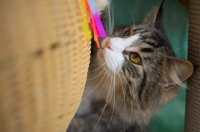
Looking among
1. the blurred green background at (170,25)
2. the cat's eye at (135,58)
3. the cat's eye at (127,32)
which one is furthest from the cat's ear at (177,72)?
the blurred green background at (170,25)

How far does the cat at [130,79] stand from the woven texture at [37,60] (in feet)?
1.80

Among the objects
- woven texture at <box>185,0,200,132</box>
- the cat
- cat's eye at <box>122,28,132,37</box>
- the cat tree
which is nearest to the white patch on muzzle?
the cat

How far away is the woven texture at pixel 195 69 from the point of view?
884mm

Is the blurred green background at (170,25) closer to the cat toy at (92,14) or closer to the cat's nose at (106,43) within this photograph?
the cat's nose at (106,43)

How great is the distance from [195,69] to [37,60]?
2.43 ft

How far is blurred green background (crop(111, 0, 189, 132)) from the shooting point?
1.42 metres

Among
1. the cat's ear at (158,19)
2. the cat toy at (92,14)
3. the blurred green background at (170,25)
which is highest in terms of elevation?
the cat toy at (92,14)

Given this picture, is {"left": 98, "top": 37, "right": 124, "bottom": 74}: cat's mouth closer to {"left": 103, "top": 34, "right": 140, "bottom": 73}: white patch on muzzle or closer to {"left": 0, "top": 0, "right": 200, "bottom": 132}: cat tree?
{"left": 103, "top": 34, "right": 140, "bottom": 73}: white patch on muzzle

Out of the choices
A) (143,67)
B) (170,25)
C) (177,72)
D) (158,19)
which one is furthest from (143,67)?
(170,25)

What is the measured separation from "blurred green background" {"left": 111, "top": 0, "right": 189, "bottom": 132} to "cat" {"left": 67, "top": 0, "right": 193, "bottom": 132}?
287mm

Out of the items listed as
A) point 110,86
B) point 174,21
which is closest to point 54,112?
point 110,86

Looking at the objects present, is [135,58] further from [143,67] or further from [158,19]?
[158,19]

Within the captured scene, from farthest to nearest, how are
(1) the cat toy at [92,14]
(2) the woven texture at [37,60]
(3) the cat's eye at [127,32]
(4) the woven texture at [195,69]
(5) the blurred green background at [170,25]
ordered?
1. (5) the blurred green background at [170,25]
2. (3) the cat's eye at [127,32]
3. (4) the woven texture at [195,69]
4. (1) the cat toy at [92,14]
5. (2) the woven texture at [37,60]

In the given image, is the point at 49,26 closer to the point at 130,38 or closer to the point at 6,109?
the point at 6,109
